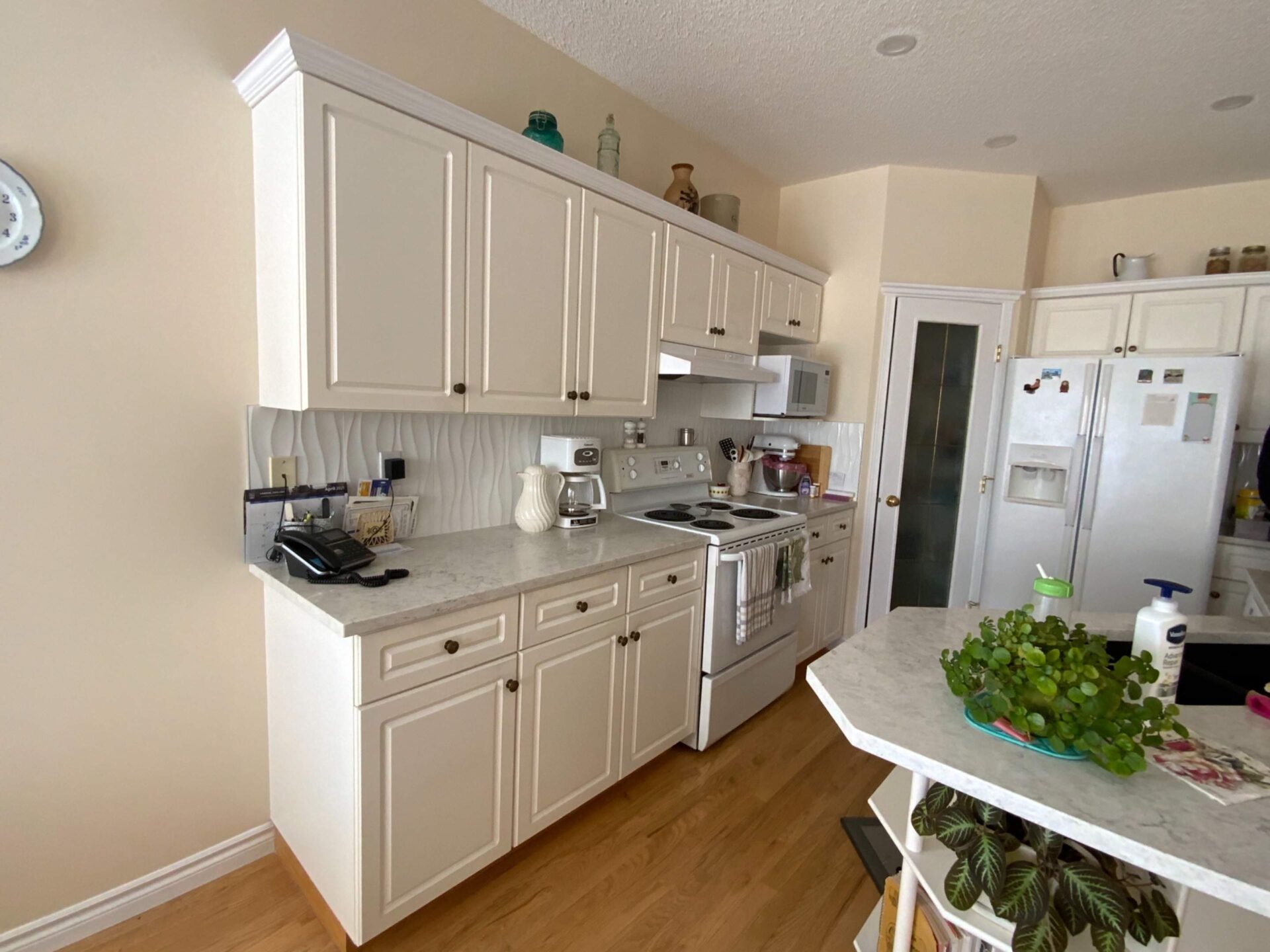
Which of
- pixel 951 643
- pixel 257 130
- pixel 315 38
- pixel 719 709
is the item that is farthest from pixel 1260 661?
pixel 315 38

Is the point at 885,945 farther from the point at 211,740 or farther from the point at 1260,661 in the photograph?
the point at 211,740

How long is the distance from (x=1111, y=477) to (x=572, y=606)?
9.65 feet

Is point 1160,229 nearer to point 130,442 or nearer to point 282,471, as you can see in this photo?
point 282,471

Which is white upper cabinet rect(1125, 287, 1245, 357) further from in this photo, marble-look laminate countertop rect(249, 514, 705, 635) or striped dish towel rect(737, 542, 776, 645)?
marble-look laminate countertop rect(249, 514, 705, 635)

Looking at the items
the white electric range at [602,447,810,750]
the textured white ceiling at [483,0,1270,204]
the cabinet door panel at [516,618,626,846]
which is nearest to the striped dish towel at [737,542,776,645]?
the white electric range at [602,447,810,750]

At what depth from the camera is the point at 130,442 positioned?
147cm

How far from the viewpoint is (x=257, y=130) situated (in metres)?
1.56

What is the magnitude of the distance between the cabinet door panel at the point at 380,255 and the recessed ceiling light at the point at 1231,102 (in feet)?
10.3

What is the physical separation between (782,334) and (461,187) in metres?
2.01

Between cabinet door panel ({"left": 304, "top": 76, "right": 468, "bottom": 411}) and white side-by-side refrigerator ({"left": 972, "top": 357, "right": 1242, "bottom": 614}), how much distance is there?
313 centimetres

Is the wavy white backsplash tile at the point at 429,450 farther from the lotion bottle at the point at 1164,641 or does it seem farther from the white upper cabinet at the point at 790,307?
the lotion bottle at the point at 1164,641

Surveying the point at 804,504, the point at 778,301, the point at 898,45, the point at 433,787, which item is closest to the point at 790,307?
the point at 778,301

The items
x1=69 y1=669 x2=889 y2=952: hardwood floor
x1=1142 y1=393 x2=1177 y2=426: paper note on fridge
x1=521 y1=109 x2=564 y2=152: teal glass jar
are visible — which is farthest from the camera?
x1=1142 y1=393 x2=1177 y2=426: paper note on fridge

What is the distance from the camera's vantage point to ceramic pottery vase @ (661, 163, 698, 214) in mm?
2578
